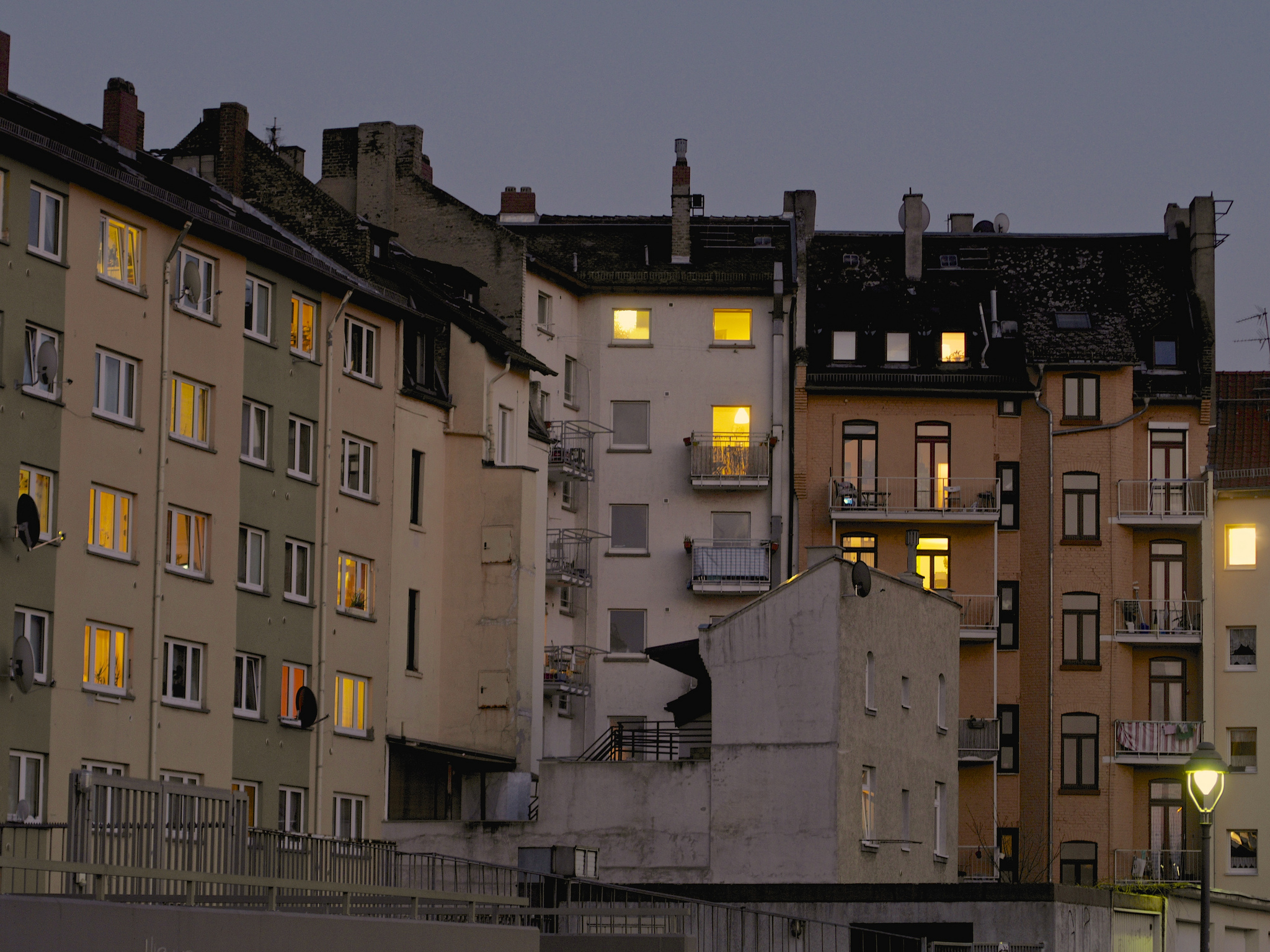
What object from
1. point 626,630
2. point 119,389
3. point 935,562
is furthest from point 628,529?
point 119,389

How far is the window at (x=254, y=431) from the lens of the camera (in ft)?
156

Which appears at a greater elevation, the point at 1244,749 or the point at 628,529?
the point at 628,529

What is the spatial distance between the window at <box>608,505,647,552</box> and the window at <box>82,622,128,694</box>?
28008 mm

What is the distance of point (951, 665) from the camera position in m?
56.3

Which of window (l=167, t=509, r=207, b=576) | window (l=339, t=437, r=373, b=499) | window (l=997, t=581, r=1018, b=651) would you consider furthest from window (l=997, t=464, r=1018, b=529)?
window (l=167, t=509, r=207, b=576)

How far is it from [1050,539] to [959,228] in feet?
51.2

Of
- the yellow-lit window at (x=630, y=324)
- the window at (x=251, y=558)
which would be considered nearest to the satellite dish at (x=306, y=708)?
the window at (x=251, y=558)

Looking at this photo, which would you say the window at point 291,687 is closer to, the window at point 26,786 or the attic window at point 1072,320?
the window at point 26,786

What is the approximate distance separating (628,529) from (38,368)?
1227 inches

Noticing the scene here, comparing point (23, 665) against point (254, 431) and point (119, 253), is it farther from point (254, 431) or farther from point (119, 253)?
point (254, 431)

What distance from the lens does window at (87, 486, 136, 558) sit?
4206 centimetres

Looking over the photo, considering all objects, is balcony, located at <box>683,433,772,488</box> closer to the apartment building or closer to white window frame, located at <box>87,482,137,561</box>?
the apartment building

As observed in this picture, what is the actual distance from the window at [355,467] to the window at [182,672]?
7307 millimetres

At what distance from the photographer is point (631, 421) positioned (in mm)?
70000
